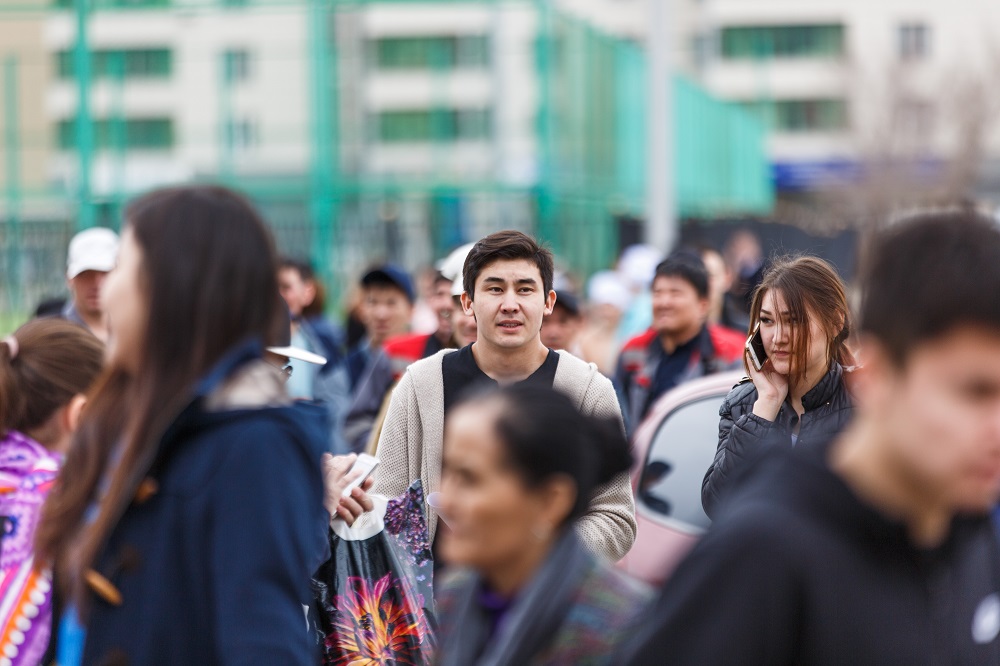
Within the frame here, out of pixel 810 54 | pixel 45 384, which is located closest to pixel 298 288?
pixel 45 384

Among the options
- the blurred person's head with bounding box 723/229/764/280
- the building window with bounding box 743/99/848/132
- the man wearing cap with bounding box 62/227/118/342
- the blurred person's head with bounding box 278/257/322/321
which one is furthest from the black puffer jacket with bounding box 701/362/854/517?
the building window with bounding box 743/99/848/132

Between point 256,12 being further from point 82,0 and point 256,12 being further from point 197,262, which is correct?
point 197,262

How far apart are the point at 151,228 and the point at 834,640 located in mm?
1326

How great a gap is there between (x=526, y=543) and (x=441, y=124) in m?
14.2

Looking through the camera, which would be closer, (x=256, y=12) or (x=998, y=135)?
(x=256, y=12)

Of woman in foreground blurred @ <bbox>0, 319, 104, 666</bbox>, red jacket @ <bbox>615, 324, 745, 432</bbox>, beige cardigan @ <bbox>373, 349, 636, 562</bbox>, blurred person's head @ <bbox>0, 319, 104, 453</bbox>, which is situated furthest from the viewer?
red jacket @ <bbox>615, 324, 745, 432</bbox>

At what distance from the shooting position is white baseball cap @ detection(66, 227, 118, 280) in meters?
7.12

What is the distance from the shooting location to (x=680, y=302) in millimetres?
7539

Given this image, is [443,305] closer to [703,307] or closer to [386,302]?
[703,307]

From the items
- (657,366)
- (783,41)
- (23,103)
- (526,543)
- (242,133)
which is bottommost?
(657,366)

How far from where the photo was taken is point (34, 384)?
11.9 ft

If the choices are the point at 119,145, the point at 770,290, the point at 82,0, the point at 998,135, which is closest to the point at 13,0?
the point at 119,145

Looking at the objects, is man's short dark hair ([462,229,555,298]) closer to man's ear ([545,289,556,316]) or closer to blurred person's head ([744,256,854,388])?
man's ear ([545,289,556,316])

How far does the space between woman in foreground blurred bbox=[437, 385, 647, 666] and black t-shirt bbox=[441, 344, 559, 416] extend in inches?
87.6
